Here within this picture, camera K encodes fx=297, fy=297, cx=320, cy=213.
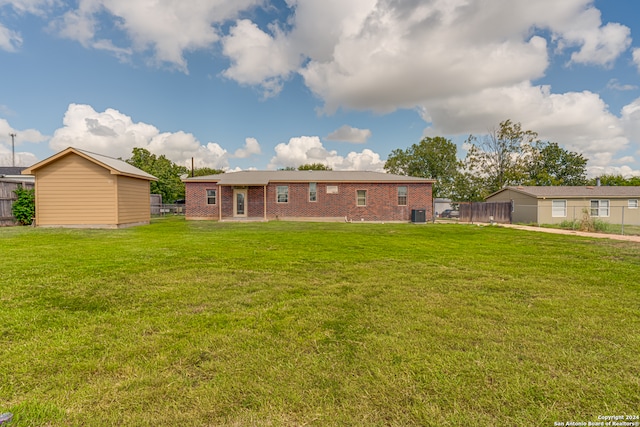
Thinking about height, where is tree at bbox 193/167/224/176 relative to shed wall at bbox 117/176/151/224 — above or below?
above

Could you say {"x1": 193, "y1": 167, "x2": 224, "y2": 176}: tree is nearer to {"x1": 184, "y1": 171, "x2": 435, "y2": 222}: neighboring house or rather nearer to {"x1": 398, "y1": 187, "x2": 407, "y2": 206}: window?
{"x1": 184, "y1": 171, "x2": 435, "y2": 222}: neighboring house

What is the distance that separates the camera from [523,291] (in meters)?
4.40

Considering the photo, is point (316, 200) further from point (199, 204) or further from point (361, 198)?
point (199, 204)

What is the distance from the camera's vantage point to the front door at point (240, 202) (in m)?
20.6

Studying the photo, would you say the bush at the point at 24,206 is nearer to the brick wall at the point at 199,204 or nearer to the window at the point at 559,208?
the brick wall at the point at 199,204

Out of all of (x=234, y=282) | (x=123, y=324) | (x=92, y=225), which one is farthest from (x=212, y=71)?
(x=123, y=324)

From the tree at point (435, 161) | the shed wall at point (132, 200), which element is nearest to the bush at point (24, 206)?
the shed wall at point (132, 200)

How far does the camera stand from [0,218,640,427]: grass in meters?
1.91

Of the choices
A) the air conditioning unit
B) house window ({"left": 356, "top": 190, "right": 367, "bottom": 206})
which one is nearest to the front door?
house window ({"left": 356, "top": 190, "right": 367, "bottom": 206})

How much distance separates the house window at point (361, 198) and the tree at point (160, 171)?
25338 millimetres

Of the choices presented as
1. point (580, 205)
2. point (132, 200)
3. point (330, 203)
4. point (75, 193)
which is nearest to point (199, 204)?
point (132, 200)

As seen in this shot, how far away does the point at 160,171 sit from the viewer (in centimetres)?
3625

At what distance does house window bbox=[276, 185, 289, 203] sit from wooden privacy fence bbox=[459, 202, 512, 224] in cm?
1513

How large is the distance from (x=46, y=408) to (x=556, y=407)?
3.27 meters
